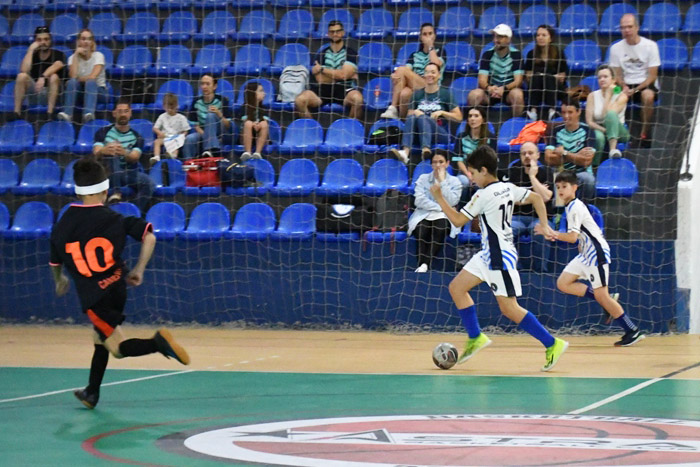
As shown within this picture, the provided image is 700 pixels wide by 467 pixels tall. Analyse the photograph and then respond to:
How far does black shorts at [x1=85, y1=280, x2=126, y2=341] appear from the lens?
21.9 ft

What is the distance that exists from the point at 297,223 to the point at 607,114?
4.01 meters

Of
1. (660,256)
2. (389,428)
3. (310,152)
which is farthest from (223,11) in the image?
(389,428)

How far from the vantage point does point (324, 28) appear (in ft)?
53.8

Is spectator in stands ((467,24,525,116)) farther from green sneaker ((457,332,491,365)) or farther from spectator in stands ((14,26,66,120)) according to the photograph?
spectator in stands ((14,26,66,120))

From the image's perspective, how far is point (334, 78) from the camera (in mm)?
15164

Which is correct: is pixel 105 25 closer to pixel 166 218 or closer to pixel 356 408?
pixel 166 218

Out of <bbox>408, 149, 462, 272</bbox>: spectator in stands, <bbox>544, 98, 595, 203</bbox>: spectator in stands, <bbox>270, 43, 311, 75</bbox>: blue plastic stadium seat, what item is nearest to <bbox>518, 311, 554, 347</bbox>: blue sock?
<bbox>408, 149, 462, 272</bbox>: spectator in stands

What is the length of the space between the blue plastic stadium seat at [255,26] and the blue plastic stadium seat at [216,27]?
0.16 metres

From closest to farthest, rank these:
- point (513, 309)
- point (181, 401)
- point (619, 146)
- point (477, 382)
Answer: point (181, 401) → point (477, 382) → point (513, 309) → point (619, 146)

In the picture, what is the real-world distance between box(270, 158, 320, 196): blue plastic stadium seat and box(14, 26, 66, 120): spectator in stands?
384cm

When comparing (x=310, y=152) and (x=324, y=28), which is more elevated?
(x=324, y=28)

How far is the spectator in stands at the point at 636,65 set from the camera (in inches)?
547

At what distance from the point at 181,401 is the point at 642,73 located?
890 centimetres

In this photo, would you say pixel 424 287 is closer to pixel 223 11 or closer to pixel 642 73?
pixel 642 73
